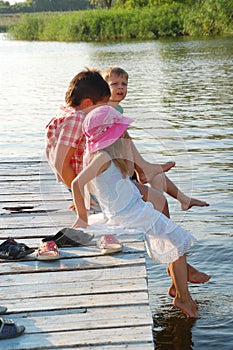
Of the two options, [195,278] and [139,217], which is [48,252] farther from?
[195,278]

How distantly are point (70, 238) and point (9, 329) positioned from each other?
120 centimetres

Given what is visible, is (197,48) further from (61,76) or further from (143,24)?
(143,24)

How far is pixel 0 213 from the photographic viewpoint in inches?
223

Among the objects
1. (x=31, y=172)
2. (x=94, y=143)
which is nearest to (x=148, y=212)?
(x=94, y=143)

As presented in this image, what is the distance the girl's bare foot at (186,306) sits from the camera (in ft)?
15.2

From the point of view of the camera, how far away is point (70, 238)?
15.3 ft

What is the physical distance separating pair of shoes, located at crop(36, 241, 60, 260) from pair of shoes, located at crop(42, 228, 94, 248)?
86mm

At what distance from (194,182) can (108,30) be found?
121 feet

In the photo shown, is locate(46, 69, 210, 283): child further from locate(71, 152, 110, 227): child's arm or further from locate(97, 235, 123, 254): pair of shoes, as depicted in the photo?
locate(71, 152, 110, 227): child's arm

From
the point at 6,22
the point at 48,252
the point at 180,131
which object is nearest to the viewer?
the point at 48,252

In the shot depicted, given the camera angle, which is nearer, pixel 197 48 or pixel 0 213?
pixel 0 213

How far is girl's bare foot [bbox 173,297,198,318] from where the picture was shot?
15.2ft

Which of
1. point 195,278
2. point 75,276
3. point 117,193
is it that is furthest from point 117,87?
point 75,276

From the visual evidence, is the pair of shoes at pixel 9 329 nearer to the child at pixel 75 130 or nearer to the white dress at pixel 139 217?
the white dress at pixel 139 217
